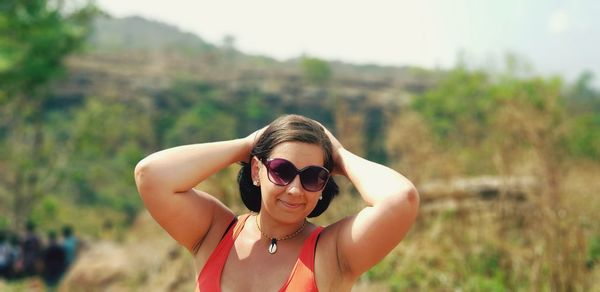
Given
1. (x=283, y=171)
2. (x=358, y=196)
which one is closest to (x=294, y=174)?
(x=283, y=171)

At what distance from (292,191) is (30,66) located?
1047 centimetres

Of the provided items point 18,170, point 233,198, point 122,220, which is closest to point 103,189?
point 122,220

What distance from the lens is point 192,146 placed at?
5.03 ft

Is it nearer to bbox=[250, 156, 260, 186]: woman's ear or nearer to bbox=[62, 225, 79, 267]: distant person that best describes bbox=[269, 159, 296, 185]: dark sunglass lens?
bbox=[250, 156, 260, 186]: woman's ear

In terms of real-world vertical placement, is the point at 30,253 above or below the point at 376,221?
below

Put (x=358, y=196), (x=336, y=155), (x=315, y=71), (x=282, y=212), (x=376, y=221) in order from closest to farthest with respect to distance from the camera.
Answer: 1. (x=376, y=221)
2. (x=282, y=212)
3. (x=336, y=155)
4. (x=358, y=196)
5. (x=315, y=71)

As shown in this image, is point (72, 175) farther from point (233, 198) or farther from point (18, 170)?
point (233, 198)

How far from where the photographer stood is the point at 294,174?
4.58 ft

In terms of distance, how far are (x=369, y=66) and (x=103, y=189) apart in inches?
2476

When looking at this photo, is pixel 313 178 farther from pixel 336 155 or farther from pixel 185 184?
pixel 185 184

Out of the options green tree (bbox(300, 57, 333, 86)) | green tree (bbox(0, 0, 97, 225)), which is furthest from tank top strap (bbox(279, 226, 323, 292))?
green tree (bbox(300, 57, 333, 86))

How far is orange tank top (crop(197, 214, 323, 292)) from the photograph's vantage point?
137 cm

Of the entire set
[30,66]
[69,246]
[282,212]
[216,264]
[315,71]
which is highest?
[282,212]

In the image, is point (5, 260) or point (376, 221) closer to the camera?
point (376, 221)
